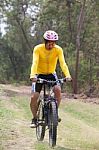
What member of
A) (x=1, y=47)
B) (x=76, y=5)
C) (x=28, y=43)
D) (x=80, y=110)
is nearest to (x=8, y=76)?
(x=1, y=47)

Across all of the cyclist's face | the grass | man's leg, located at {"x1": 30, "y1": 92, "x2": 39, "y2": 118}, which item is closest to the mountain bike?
man's leg, located at {"x1": 30, "y1": 92, "x2": 39, "y2": 118}

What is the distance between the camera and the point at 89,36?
1247 inches

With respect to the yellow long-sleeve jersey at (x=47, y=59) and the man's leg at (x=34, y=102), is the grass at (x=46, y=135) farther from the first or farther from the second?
the yellow long-sleeve jersey at (x=47, y=59)

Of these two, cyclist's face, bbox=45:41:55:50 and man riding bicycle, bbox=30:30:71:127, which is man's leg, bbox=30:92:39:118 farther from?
cyclist's face, bbox=45:41:55:50

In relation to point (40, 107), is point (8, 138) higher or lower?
lower

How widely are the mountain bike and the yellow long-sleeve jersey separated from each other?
10.1 inches

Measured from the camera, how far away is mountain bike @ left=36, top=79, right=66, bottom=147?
7.48 metres

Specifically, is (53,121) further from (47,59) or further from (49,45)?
(49,45)

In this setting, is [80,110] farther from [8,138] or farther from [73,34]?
[73,34]

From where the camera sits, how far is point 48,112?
781 centimetres

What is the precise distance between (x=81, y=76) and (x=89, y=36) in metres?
5.25

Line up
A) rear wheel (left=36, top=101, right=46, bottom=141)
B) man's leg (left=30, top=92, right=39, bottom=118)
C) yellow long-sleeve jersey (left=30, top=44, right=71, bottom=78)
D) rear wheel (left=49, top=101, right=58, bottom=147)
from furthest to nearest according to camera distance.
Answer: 1. rear wheel (left=36, top=101, right=46, bottom=141)
2. man's leg (left=30, top=92, right=39, bottom=118)
3. yellow long-sleeve jersey (left=30, top=44, right=71, bottom=78)
4. rear wheel (left=49, top=101, right=58, bottom=147)

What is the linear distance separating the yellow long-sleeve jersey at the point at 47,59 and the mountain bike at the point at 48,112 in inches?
10.1

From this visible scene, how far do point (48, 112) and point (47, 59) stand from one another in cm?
96
